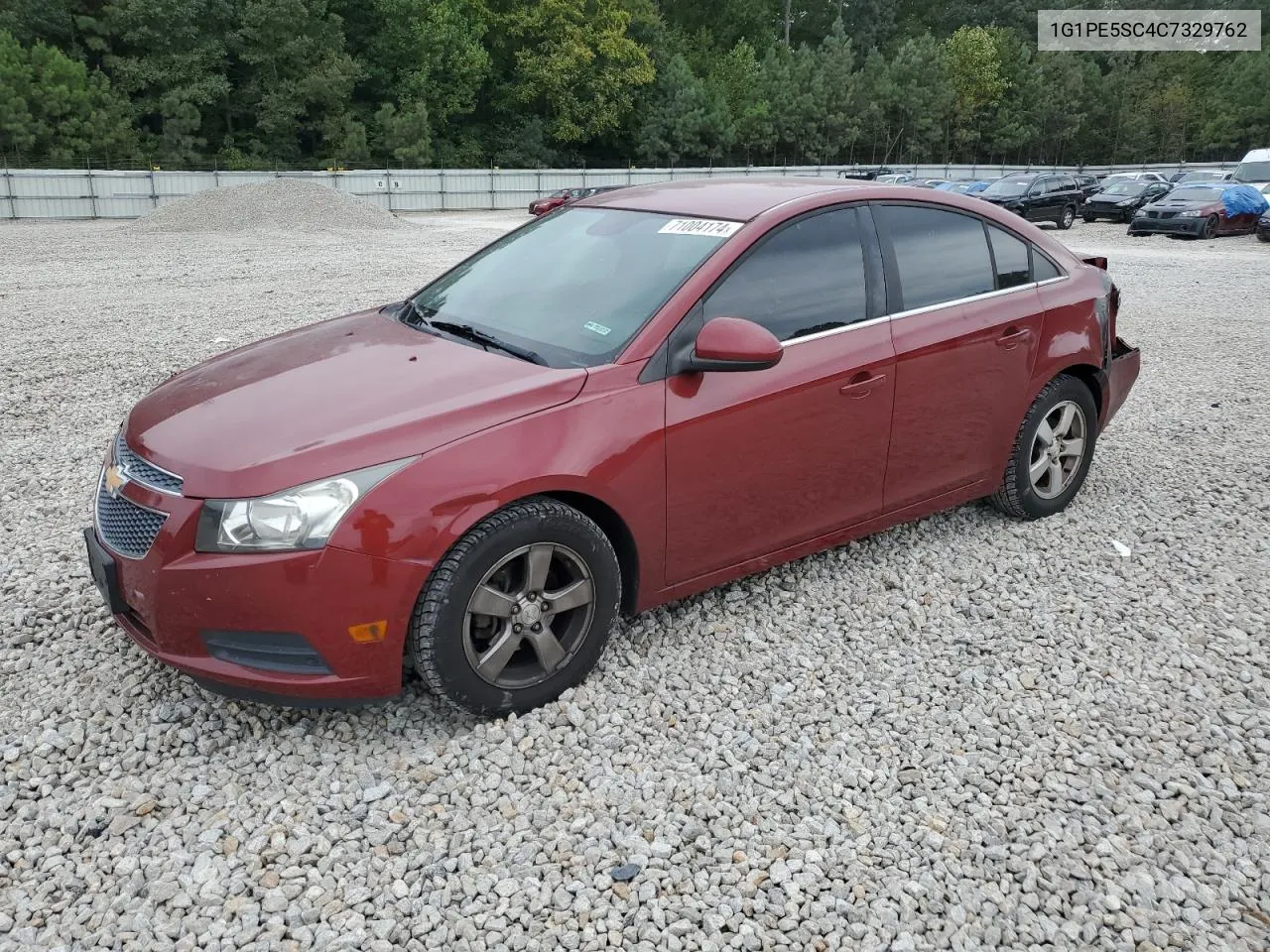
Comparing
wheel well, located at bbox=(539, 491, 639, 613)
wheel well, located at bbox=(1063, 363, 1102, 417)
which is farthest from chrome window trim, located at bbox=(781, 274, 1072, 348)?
wheel well, located at bbox=(539, 491, 639, 613)

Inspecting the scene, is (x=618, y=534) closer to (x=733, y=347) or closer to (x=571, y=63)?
(x=733, y=347)

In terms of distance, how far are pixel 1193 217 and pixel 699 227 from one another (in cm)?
2434

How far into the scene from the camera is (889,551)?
15.8 ft

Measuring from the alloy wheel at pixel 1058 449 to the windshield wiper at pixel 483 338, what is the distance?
271 cm

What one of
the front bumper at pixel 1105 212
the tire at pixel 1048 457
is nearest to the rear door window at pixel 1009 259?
the tire at pixel 1048 457

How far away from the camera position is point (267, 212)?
25953 millimetres

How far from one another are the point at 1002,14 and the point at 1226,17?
1839 cm

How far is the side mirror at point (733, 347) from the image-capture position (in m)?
3.40

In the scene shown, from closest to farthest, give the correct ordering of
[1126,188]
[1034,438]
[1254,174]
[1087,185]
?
[1034,438] < [1254,174] < [1126,188] < [1087,185]

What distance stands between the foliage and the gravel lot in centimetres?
4873

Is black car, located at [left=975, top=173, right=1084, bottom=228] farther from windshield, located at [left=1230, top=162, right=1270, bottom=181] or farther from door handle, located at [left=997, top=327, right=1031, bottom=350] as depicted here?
door handle, located at [left=997, top=327, right=1031, bottom=350]

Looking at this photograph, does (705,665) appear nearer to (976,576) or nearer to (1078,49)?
(976,576)

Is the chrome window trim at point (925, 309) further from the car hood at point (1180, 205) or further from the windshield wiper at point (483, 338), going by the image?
the car hood at point (1180, 205)

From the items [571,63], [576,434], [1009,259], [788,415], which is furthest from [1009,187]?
[571,63]
